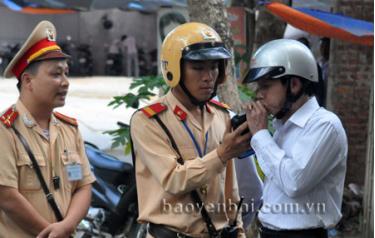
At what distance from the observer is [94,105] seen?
590 inches

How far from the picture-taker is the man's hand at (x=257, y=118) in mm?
2762

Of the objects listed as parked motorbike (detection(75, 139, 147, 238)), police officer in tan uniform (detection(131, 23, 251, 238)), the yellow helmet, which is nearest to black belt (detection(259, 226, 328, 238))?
police officer in tan uniform (detection(131, 23, 251, 238))

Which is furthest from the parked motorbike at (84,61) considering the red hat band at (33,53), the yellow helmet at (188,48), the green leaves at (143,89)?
the yellow helmet at (188,48)

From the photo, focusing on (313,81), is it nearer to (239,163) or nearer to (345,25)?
(239,163)

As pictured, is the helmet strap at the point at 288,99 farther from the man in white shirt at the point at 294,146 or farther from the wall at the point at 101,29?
the wall at the point at 101,29

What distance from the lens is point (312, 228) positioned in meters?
2.82

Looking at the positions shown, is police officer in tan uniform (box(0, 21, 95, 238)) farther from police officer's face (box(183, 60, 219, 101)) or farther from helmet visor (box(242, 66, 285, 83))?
helmet visor (box(242, 66, 285, 83))

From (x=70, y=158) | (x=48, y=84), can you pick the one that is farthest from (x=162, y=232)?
(x=48, y=84)

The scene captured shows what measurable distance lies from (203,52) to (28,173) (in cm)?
97

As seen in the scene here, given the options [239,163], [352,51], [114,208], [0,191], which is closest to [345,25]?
[352,51]

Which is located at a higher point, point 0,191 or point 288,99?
point 288,99

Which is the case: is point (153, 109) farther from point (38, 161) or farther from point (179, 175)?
point (38, 161)

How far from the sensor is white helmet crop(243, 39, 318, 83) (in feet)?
9.14

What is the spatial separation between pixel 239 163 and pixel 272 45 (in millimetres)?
666
